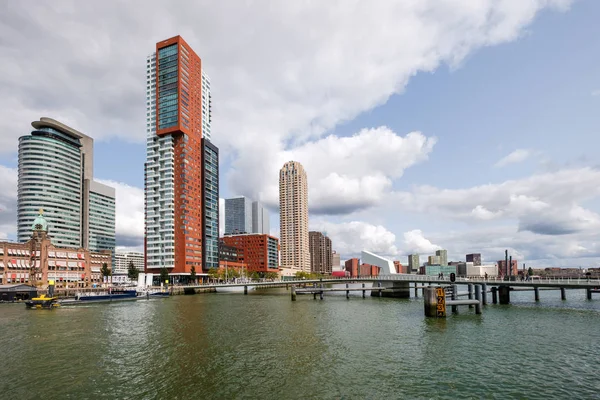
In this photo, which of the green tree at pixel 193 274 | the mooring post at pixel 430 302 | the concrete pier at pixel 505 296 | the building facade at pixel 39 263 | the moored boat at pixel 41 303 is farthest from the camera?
the green tree at pixel 193 274

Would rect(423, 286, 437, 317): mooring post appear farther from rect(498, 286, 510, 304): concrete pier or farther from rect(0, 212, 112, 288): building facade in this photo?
rect(0, 212, 112, 288): building facade

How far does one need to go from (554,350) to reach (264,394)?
33.3 metres

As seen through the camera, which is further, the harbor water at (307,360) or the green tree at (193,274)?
the green tree at (193,274)

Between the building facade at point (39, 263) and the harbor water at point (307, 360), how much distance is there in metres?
101

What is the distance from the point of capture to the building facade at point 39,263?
144500mm

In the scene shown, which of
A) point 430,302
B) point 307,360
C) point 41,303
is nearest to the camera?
point 307,360

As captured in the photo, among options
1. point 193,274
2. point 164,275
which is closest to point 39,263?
point 164,275

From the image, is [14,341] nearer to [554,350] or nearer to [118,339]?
[118,339]

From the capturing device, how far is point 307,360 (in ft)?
121

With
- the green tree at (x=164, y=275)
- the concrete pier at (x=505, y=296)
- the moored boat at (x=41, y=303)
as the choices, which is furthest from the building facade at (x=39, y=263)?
the concrete pier at (x=505, y=296)

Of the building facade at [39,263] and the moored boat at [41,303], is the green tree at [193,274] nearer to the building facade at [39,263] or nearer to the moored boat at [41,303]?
the building facade at [39,263]

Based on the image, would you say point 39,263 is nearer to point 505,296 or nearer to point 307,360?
point 307,360

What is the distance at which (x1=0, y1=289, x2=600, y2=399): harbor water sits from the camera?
28312 mm

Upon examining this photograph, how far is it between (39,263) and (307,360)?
532ft
